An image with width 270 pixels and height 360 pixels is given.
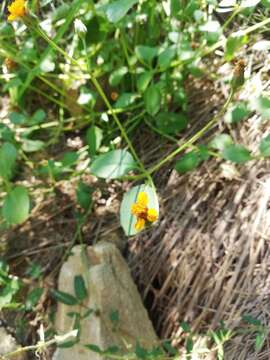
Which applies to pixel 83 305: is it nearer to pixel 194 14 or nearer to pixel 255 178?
pixel 255 178

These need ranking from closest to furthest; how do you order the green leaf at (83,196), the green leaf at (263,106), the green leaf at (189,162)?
the green leaf at (263,106)
the green leaf at (189,162)
the green leaf at (83,196)

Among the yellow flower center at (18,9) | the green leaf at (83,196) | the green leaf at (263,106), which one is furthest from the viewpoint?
the green leaf at (83,196)

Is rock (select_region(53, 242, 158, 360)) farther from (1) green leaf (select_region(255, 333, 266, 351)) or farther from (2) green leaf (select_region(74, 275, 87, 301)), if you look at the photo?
(1) green leaf (select_region(255, 333, 266, 351))

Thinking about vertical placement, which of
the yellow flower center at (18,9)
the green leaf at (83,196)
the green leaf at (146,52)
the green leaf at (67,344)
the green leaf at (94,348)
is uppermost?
the yellow flower center at (18,9)

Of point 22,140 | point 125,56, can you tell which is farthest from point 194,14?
point 22,140

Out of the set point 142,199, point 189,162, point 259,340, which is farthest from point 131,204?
point 259,340

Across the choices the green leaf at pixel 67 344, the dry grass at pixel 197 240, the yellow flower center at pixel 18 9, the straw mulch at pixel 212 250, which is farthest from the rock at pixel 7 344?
the yellow flower center at pixel 18 9

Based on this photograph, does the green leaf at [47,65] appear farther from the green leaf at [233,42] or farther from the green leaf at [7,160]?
the green leaf at [233,42]
